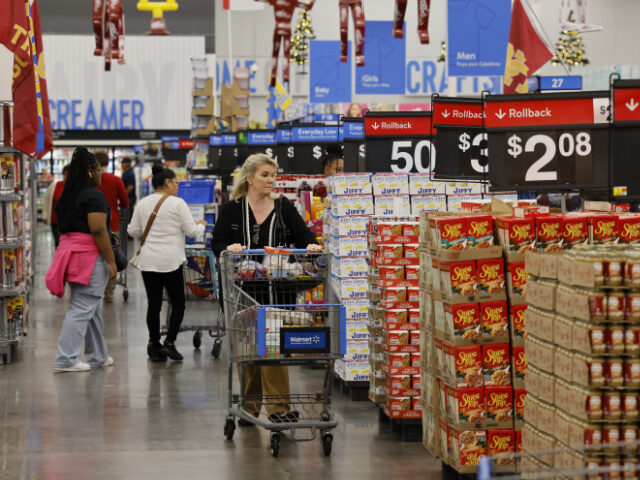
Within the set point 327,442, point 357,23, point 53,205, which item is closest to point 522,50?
point 357,23

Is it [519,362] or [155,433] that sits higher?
[519,362]

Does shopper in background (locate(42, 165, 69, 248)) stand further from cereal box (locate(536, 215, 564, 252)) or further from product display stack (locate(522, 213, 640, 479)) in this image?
product display stack (locate(522, 213, 640, 479))

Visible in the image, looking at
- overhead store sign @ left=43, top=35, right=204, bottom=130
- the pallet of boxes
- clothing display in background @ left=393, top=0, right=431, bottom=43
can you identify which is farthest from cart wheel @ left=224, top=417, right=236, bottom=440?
overhead store sign @ left=43, top=35, right=204, bottom=130

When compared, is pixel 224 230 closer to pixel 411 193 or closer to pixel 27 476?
pixel 411 193

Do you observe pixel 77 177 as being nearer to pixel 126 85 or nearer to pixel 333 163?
pixel 333 163

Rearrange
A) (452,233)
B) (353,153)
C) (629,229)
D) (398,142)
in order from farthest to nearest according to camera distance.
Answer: (353,153) < (398,142) < (452,233) < (629,229)

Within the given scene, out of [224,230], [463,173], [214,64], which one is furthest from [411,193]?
[214,64]

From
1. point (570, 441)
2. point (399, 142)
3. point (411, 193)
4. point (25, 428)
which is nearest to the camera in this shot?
point (570, 441)

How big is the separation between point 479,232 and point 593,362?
4.43ft

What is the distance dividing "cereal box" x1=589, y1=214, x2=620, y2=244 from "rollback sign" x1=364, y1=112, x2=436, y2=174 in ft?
10.7

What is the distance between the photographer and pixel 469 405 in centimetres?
495

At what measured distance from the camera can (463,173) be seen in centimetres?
636

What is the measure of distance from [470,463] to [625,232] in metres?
1.33

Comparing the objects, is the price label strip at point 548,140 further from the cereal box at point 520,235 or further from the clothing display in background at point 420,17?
the clothing display in background at point 420,17
